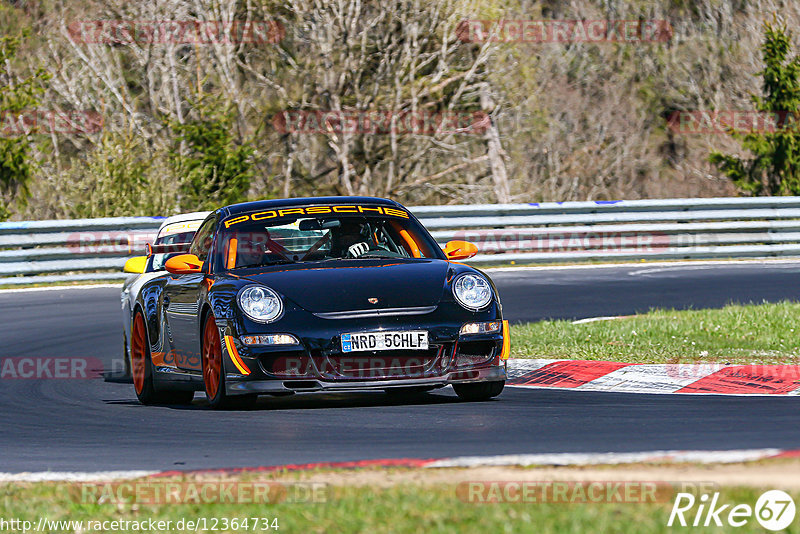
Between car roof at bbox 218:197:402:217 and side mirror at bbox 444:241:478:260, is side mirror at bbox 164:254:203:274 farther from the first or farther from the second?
side mirror at bbox 444:241:478:260

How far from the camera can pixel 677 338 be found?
37.6 ft

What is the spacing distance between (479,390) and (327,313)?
120 centimetres

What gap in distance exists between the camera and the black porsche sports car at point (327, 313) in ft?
26.3

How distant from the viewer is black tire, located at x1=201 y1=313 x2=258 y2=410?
833 cm

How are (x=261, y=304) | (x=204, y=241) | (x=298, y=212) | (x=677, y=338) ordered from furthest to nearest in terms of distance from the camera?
1. (x=677, y=338)
2. (x=204, y=241)
3. (x=298, y=212)
4. (x=261, y=304)

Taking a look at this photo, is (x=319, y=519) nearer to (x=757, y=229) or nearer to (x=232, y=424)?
(x=232, y=424)

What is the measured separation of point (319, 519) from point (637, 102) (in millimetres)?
39853

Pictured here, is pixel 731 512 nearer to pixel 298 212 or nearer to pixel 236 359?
pixel 236 359

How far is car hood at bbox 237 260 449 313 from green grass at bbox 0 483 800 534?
9.36 ft

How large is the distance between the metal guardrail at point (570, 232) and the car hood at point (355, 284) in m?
11.8

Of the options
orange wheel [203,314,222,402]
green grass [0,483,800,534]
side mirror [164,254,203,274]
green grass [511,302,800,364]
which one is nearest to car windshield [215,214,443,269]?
side mirror [164,254,203,274]

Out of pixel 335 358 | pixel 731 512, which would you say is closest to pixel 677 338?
pixel 335 358

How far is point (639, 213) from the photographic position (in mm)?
21781

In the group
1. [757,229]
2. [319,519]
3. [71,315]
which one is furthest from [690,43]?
[319,519]
